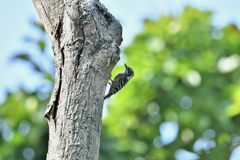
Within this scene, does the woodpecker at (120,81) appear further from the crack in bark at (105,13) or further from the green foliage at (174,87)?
the green foliage at (174,87)

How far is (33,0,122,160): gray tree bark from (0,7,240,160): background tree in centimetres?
368

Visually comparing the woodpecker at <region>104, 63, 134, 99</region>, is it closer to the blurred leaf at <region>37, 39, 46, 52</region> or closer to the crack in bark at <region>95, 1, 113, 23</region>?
the crack in bark at <region>95, 1, 113, 23</region>

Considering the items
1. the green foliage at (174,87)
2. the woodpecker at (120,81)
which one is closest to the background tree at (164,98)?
the green foliage at (174,87)

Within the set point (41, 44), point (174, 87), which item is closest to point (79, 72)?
point (41, 44)

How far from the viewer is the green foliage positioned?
6363 mm

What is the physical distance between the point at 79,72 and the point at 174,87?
14.0 ft

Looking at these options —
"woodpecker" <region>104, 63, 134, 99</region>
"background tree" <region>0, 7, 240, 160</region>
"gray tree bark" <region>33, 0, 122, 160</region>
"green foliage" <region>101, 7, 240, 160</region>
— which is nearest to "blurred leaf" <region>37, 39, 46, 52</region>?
"background tree" <region>0, 7, 240, 160</region>

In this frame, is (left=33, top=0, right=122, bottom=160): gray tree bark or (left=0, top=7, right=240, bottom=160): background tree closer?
(left=33, top=0, right=122, bottom=160): gray tree bark

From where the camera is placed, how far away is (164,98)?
6832 millimetres

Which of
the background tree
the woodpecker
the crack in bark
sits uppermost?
the background tree

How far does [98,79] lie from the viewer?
7.66ft

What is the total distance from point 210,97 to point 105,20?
3.96m

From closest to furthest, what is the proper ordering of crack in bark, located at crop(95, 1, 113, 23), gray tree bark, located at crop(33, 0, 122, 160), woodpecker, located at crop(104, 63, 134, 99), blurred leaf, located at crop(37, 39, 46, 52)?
gray tree bark, located at crop(33, 0, 122, 160)
crack in bark, located at crop(95, 1, 113, 23)
woodpecker, located at crop(104, 63, 134, 99)
blurred leaf, located at crop(37, 39, 46, 52)

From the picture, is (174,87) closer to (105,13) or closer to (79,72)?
(105,13)
